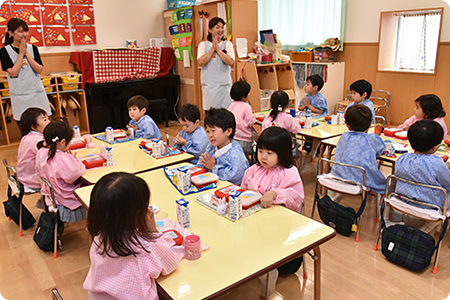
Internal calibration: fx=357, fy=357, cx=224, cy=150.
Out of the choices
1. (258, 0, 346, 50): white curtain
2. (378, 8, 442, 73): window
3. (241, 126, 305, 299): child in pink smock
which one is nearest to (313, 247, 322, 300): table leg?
(241, 126, 305, 299): child in pink smock

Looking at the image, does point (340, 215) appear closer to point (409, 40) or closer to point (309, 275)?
point (309, 275)

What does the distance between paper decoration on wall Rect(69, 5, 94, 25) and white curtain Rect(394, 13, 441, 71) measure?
18.0 ft

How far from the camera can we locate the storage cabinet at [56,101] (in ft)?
18.8

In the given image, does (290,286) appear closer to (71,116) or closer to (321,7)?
(71,116)

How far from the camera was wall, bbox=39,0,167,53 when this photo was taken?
21.4 feet

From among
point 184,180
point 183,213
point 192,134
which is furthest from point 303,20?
point 183,213

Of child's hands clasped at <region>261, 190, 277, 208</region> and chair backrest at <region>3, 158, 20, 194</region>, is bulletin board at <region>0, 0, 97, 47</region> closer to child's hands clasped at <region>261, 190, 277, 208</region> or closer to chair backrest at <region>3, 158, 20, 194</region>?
chair backrest at <region>3, 158, 20, 194</region>

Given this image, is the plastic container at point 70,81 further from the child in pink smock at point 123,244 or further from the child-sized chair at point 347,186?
the child in pink smock at point 123,244

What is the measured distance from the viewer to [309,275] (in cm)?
248

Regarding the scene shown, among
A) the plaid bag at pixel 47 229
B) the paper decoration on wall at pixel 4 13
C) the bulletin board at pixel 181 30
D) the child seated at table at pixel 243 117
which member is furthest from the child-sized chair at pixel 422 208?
the paper decoration on wall at pixel 4 13

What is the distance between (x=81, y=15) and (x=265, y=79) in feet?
11.3

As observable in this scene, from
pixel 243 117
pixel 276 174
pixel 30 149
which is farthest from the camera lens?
pixel 243 117

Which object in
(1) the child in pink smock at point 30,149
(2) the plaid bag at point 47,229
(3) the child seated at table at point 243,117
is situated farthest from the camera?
(3) the child seated at table at point 243,117

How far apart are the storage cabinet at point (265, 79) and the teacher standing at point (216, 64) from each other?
0.87 metres
